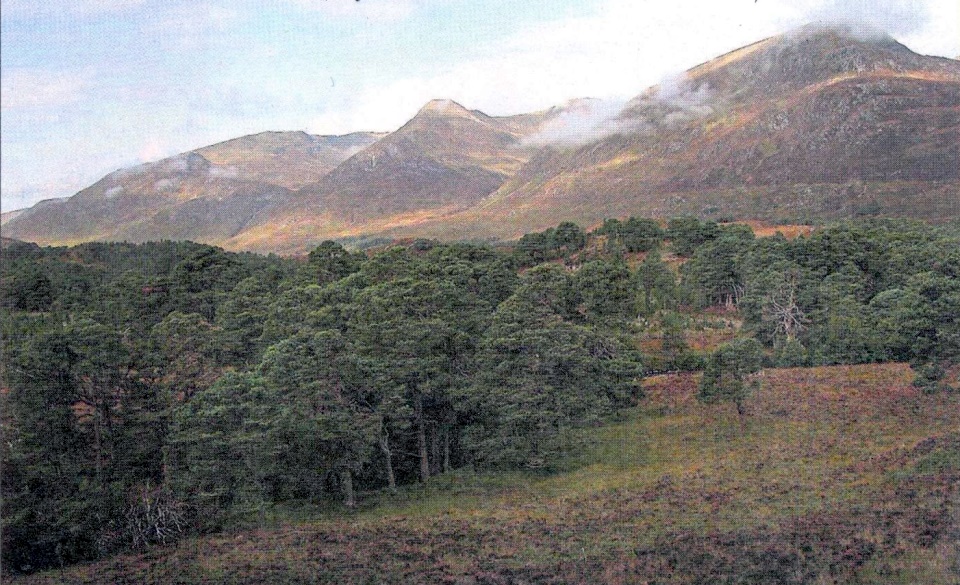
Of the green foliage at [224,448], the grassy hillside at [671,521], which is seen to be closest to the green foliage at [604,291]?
the grassy hillside at [671,521]

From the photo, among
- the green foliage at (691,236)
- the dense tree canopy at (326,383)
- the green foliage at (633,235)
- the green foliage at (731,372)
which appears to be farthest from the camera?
the green foliage at (633,235)

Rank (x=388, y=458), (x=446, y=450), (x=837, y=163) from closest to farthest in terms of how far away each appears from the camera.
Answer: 1. (x=388, y=458)
2. (x=446, y=450)
3. (x=837, y=163)

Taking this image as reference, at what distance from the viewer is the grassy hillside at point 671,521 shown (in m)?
Result: 16.9

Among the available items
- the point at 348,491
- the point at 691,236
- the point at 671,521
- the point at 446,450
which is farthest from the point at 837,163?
the point at 348,491

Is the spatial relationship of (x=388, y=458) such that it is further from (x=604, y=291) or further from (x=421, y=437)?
(x=604, y=291)

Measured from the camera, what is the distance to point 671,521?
66.6 ft

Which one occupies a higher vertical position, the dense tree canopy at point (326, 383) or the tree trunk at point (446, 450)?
the dense tree canopy at point (326, 383)

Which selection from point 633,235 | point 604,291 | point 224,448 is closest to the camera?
point 224,448

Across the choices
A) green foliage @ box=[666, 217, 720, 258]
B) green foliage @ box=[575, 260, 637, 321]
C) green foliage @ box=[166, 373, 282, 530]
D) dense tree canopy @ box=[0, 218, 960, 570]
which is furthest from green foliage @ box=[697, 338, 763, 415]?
green foliage @ box=[666, 217, 720, 258]

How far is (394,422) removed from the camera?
88.4 feet

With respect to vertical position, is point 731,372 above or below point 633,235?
below

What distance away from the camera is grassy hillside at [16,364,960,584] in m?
16.9

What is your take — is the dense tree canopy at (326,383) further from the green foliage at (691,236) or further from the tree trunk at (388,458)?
the green foliage at (691,236)

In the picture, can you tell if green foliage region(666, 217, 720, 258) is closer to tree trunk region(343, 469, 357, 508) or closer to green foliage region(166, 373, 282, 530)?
tree trunk region(343, 469, 357, 508)
